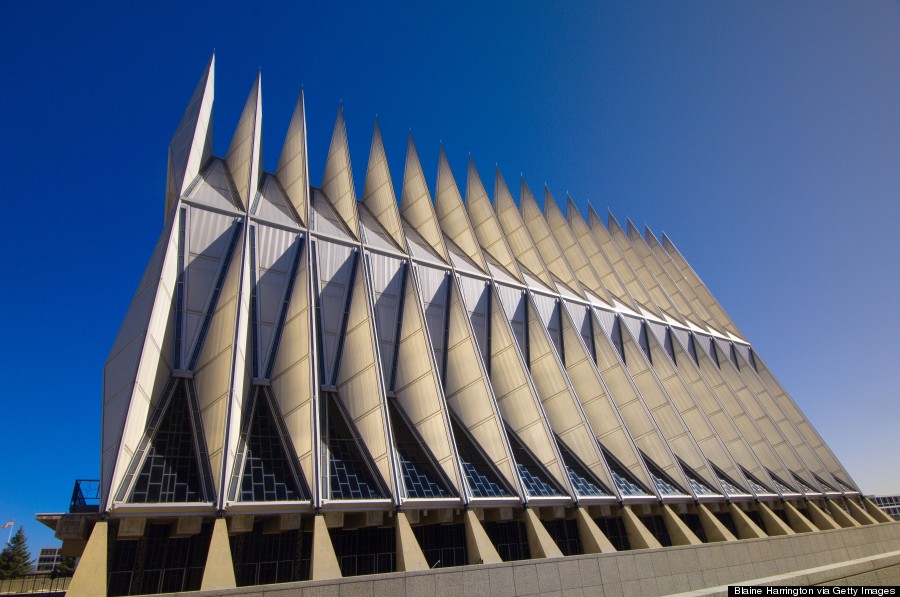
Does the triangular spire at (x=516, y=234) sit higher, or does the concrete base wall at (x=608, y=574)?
the triangular spire at (x=516, y=234)

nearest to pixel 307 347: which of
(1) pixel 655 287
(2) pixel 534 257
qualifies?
(2) pixel 534 257

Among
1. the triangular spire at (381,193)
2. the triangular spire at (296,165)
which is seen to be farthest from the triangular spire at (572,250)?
the triangular spire at (296,165)

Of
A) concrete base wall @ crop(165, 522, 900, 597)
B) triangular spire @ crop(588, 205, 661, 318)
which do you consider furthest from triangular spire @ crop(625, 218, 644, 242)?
concrete base wall @ crop(165, 522, 900, 597)

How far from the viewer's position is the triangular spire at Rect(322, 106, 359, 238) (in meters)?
27.4

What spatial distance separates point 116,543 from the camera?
48.8ft

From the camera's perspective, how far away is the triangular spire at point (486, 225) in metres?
33.0

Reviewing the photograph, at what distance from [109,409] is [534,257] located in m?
25.5

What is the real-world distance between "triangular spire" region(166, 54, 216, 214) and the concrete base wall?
17034 mm

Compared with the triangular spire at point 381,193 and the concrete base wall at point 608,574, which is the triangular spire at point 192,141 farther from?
the concrete base wall at point 608,574

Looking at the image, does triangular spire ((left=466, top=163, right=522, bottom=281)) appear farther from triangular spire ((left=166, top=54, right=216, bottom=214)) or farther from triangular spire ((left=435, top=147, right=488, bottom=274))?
triangular spire ((left=166, top=54, right=216, bottom=214))

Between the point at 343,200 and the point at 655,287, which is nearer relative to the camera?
the point at 343,200

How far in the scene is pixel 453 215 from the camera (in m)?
33.9

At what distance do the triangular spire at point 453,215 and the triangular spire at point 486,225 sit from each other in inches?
65.3

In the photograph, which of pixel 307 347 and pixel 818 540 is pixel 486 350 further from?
pixel 818 540
